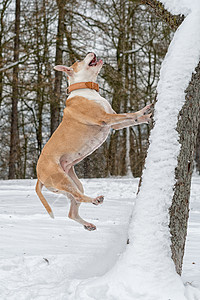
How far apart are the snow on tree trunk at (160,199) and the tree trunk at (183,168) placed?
0.04 meters

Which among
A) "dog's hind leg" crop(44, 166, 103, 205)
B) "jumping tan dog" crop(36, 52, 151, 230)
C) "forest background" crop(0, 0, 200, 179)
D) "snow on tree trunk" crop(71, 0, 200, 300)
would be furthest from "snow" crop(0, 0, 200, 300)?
"forest background" crop(0, 0, 200, 179)

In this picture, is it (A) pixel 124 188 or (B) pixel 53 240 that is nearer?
(B) pixel 53 240

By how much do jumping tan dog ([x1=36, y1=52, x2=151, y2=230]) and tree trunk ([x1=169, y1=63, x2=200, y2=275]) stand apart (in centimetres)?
29

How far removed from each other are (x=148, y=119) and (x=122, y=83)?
10097 millimetres

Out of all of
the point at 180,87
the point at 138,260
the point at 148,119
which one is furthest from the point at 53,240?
the point at 180,87

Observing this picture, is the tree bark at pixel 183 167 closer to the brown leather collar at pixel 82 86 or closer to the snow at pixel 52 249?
the brown leather collar at pixel 82 86

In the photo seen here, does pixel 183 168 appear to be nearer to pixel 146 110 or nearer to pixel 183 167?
pixel 183 167

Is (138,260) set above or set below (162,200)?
below

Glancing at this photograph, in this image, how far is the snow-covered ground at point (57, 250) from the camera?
8.55ft

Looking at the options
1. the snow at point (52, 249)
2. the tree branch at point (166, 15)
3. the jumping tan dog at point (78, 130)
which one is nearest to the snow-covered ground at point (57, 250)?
the snow at point (52, 249)

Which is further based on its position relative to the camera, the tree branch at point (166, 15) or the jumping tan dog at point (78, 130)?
the tree branch at point (166, 15)

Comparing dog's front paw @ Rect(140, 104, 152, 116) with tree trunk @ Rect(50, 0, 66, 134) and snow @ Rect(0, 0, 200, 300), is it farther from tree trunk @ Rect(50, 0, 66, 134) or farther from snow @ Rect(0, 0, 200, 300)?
tree trunk @ Rect(50, 0, 66, 134)

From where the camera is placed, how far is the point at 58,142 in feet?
7.26

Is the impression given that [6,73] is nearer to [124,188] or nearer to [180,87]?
[124,188]
